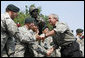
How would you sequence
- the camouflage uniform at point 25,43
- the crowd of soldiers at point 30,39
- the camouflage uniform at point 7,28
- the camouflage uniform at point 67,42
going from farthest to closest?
the camouflage uniform at point 67,42 < the camouflage uniform at point 25,43 < the crowd of soldiers at point 30,39 < the camouflage uniform at point 7,28

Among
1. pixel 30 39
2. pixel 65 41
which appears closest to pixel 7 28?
pixel 30 39

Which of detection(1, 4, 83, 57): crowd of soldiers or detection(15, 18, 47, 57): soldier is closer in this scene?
detection(1, 4, 83, 57): crowd of soldiers

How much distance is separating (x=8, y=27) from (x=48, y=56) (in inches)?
68.8

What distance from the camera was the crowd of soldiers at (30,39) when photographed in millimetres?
7965

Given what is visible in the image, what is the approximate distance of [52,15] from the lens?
29.1 ft

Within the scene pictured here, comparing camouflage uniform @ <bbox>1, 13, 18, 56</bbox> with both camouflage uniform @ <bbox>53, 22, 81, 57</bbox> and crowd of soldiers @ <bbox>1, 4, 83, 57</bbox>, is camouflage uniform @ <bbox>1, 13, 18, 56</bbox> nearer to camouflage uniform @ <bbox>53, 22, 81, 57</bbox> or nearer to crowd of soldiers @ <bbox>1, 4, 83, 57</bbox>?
crowd of soldiers @ <bbox>1, 4, 83, 57</bbox>

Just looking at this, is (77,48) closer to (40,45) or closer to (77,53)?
(77,53)

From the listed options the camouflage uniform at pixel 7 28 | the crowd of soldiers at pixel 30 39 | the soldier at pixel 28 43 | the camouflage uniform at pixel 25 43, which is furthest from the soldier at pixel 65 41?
the camouflage uniform at pixel 7 28

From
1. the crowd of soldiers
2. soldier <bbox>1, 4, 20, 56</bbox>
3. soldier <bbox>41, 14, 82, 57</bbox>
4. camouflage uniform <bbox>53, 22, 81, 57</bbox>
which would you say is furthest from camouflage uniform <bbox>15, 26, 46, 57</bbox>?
camouflage uniform <bbox>53, 22, 81, 57</bbox>

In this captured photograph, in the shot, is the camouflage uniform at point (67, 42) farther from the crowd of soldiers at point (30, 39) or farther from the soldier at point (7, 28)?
the soldier at point (7, 28)

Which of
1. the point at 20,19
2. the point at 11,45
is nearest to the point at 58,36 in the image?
the point at 11,45

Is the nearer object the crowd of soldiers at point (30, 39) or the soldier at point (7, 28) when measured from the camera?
the soldier at point (7, 28)

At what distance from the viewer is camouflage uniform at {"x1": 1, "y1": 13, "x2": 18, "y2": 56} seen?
785cm

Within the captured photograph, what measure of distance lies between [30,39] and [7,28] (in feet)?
2.46
